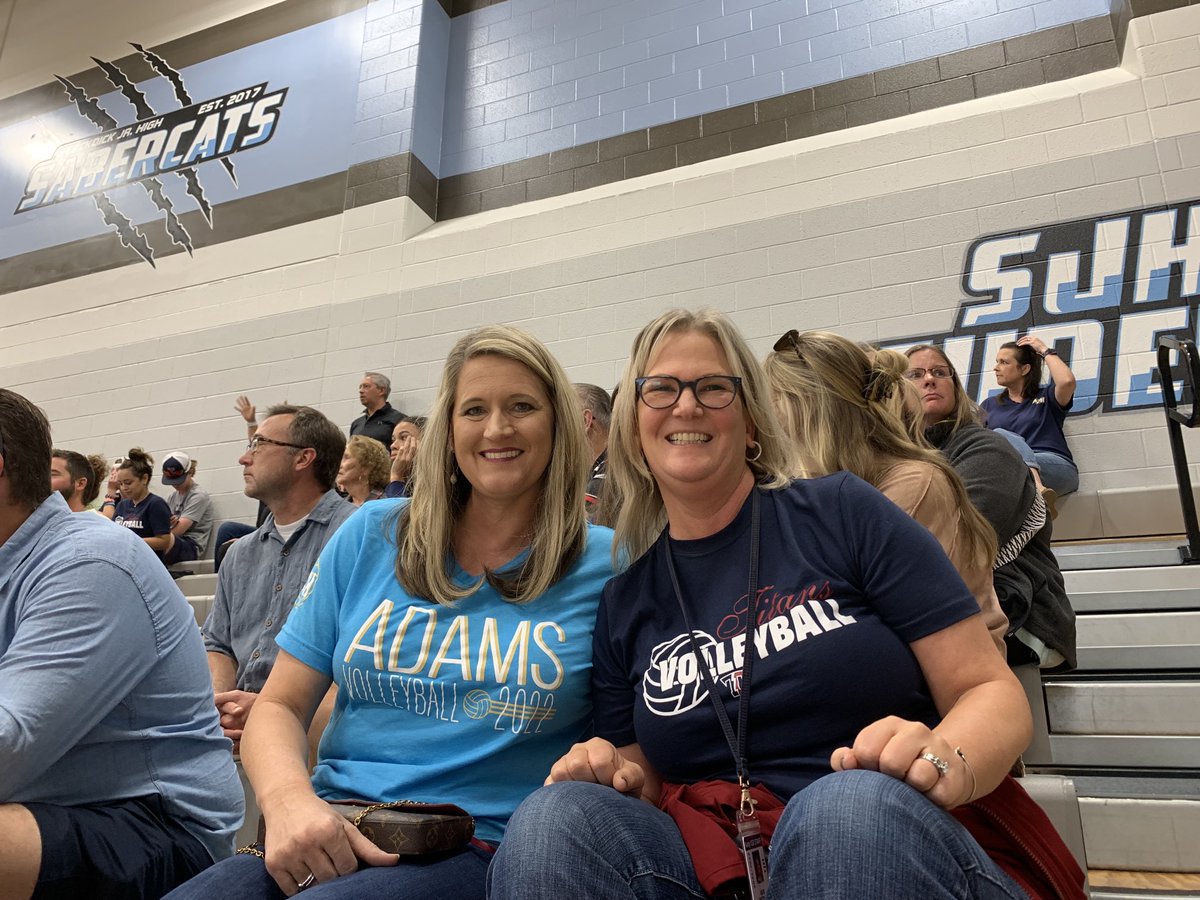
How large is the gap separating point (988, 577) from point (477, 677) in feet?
3.02

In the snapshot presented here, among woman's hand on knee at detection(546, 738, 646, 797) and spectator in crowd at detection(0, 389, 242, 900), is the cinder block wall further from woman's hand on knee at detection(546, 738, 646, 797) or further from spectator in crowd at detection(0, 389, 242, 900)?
spectator in crowd at detection(0, 389, 242, 900)

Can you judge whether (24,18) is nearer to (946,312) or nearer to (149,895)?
(946,312)

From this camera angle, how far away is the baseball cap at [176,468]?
5.61 meters

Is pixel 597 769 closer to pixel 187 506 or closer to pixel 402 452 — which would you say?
pixel 402 452

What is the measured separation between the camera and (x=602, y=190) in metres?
5.44

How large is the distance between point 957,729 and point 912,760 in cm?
11

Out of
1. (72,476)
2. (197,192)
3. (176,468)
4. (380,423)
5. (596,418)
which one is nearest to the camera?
(596,418)

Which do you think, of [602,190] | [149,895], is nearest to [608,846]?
[149,895]

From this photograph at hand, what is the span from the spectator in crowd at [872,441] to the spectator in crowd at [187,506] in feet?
16.5

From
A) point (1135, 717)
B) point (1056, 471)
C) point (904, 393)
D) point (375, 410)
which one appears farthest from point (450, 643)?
point (375, 410)

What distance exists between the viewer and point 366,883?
0.96 m

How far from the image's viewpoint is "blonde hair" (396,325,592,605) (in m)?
1.29

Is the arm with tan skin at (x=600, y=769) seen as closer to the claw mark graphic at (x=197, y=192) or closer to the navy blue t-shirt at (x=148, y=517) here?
the navy blue t-shirt at (x=148, y=517)

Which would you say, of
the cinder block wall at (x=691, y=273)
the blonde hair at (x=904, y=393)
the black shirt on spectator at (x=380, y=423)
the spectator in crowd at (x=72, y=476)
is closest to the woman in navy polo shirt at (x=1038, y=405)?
the cinder block wall at (x=691, y=273)
